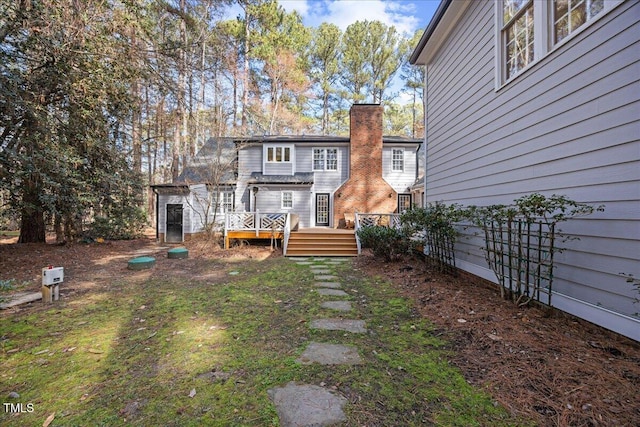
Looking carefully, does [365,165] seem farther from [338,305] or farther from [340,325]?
[340,325]

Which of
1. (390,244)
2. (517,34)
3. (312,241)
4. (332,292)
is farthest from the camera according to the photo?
(312,241)

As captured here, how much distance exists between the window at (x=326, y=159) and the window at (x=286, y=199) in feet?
6.40

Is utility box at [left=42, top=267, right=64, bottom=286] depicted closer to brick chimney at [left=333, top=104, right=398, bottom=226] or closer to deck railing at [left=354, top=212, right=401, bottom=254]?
deck railing at [left=354, top=212, right=401, bottom=254]

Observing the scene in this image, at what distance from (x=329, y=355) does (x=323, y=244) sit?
7085 mm

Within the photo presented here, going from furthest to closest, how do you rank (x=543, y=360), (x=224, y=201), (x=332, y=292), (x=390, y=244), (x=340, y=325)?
(x=224, y=201), (x=390, y=244), (x=332, y=292), (x=340, y=325), (x=543, y=360)

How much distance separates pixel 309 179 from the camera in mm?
14008

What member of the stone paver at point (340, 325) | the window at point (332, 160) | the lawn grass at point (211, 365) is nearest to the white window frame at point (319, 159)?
the window at point (332, 160)

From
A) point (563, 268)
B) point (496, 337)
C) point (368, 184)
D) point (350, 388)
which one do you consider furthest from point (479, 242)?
point (368, 184)

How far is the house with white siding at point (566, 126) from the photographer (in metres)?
2.57

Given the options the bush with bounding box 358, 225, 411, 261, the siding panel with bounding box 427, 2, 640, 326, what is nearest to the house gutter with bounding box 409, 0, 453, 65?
the siding panel with bounding box 427, 2, 640, 326

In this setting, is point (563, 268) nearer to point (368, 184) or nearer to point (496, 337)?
point (496, 337)

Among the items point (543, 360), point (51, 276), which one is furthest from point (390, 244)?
point (51, 276)

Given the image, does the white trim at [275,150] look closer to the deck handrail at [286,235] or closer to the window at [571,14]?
the deck handrail at [286,235]

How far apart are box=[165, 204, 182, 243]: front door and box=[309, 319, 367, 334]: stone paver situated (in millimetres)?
12052
